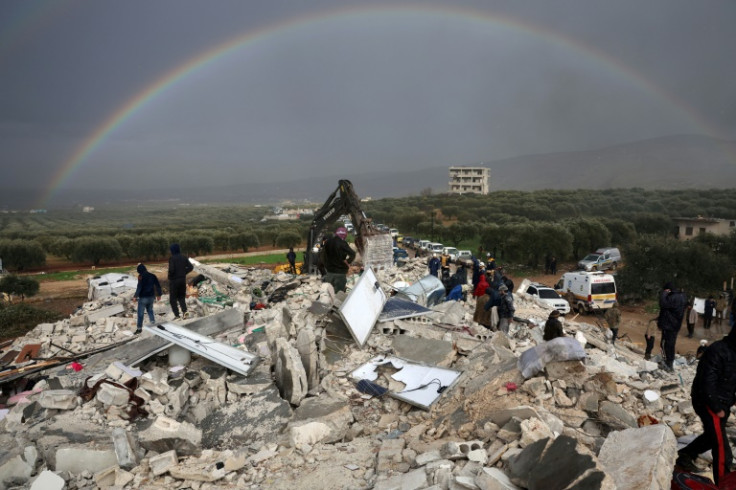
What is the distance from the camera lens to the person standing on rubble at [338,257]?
30.6ft

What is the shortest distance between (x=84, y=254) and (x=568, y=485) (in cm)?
4503

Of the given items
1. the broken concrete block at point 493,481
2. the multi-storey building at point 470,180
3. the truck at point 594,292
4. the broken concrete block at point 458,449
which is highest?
the multi-storey building at point 470,180

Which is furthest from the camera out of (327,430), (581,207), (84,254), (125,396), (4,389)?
(581,207)

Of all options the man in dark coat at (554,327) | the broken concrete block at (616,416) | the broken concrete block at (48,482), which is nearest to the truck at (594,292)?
the man in dark coat at (554,327)

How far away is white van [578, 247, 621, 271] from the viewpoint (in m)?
28.2

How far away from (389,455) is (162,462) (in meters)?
2.12

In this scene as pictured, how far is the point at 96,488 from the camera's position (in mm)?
4020

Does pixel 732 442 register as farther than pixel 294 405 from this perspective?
No

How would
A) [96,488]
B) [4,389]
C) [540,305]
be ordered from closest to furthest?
[96,488] < [4,389] < [540,305]

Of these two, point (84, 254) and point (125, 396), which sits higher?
point (125, 396)

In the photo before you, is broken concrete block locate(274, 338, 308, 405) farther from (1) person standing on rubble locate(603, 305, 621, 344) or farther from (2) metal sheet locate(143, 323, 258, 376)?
(1) person standing on rubble locate(603, 305, 621, 344)

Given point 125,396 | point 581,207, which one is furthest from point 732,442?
point 581,207

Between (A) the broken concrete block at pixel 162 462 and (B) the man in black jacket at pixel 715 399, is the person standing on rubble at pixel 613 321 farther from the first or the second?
(A) the broken concrete block at pixel 162 462

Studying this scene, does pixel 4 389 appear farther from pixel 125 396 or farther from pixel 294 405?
pixel 294 405
